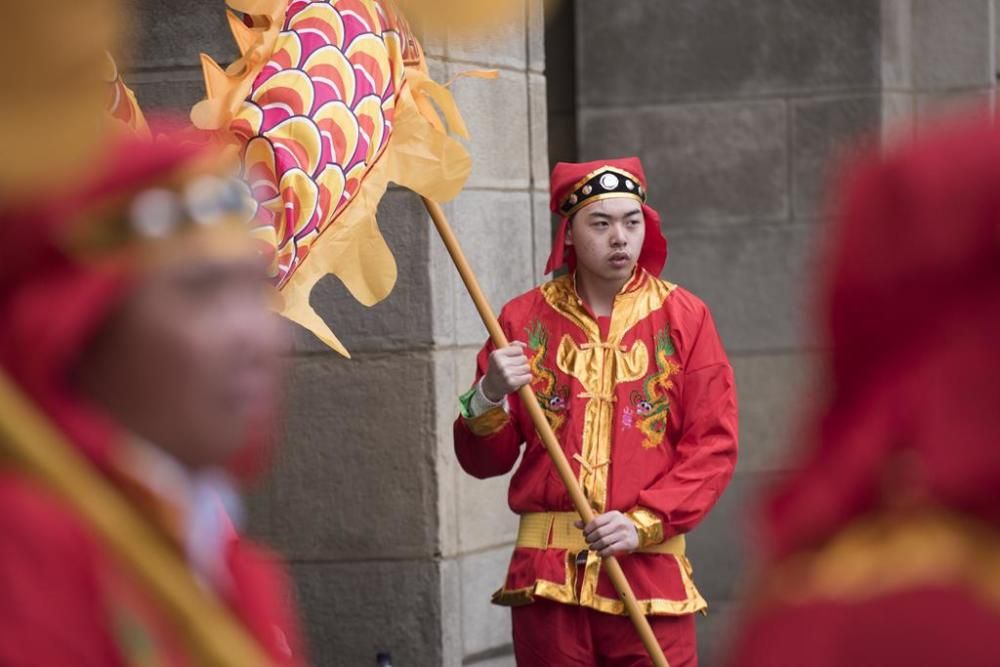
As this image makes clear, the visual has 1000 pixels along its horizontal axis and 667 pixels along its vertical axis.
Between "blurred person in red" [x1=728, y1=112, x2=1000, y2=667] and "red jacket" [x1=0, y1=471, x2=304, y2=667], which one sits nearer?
"blurred person in red" [x1=728, y1=112, x2=1000, y2=667]

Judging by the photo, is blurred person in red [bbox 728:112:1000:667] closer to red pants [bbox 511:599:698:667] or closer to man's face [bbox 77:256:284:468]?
man's face [bbox 77:256:284:468]

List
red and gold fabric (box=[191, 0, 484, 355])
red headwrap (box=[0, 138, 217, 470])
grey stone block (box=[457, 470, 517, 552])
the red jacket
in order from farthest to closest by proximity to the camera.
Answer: grey stone block (box=[457, 470, 517, 552]) < red and gold fabric (box=[191, 0, 484, 355]) < red headwrap (box=[0, 138, 217, 470]) < the red jacket

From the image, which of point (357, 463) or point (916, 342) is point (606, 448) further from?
point (916, 342)

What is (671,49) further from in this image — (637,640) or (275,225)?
(275,225)

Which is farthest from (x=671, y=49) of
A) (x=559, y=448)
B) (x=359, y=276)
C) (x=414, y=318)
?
(x=359, y=276)

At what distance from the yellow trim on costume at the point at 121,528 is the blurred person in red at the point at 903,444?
475 millimetres

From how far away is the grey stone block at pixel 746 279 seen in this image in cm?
966

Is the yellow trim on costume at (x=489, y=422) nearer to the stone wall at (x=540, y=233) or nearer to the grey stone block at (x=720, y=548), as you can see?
the stone wall at (x=540, y=233)

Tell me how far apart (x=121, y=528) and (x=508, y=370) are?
13.0 ft


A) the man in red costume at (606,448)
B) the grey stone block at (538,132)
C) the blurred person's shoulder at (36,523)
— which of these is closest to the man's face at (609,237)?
the man in red costume at (606,448)

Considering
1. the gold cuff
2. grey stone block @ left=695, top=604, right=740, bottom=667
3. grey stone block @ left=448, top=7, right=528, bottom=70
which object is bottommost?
grey stone block @ left=695, top=604, right=740, bottom=667

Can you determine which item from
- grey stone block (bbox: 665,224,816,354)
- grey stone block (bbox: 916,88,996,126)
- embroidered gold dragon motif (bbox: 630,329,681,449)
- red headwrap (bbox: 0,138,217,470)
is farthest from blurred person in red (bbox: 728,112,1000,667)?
grey stone block (bbox: 916,88,996,126)

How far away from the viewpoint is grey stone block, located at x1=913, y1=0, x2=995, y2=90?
9711 millimetres

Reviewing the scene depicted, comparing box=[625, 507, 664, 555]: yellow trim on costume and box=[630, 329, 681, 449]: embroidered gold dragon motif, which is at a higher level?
box=[630, 329, 681, 449]: embroidered gold dragon motif
